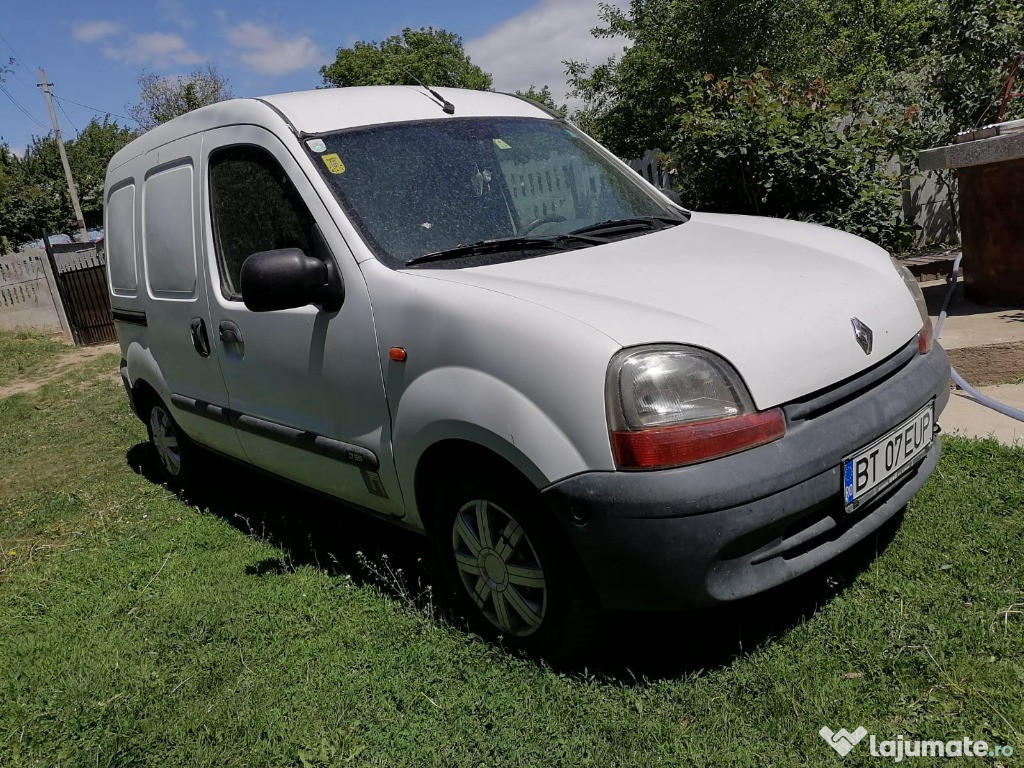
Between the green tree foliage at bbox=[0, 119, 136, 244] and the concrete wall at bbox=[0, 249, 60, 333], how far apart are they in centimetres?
2340

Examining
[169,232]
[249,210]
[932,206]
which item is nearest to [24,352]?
[169,232]

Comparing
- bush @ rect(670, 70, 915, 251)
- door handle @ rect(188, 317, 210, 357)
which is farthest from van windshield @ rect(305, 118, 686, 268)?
bush @ rect(670, 70, 915, 251)

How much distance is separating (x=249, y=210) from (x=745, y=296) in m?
2.19

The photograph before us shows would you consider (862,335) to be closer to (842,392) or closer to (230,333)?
(842,392)

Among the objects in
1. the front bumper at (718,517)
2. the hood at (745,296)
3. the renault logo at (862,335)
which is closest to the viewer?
the front bumper at (718,517)

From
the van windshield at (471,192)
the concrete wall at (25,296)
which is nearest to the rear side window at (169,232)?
the van windshield at (471,192)

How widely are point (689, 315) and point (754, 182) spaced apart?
4.88 metres

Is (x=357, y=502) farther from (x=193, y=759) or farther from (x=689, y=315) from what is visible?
(x=689, y=315)

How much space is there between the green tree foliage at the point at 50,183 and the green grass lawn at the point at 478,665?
37193 mm

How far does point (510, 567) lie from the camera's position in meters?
2.63

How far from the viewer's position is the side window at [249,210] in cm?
326

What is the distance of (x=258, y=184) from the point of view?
11.4 feet

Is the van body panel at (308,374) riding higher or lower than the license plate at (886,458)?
higher

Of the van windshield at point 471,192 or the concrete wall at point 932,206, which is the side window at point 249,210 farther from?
the concrete wall at point 932,206
